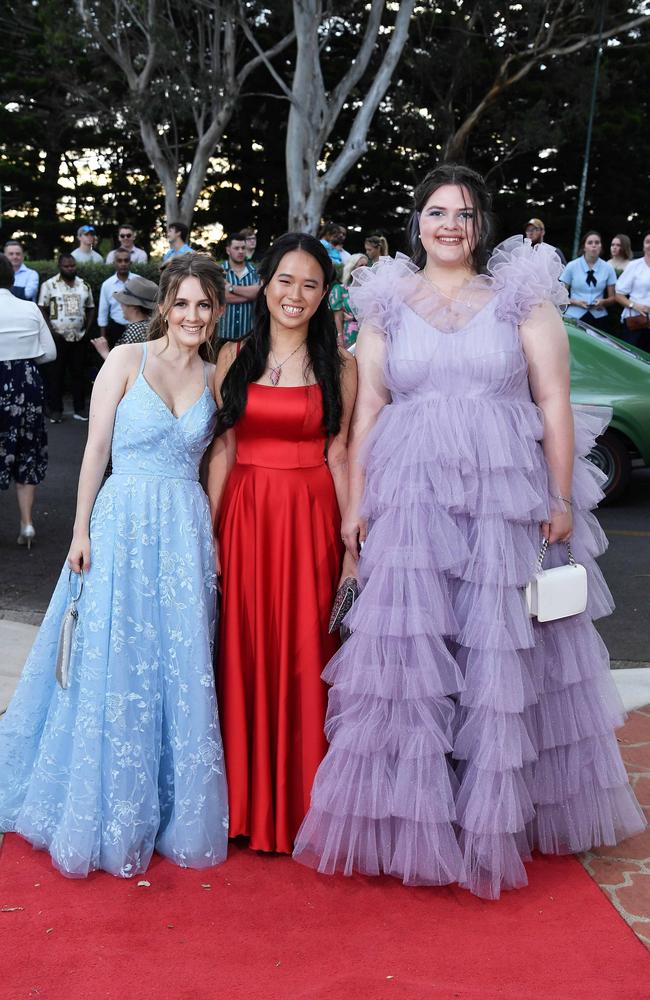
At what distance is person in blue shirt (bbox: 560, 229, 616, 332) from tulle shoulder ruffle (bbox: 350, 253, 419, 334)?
906 centimetres

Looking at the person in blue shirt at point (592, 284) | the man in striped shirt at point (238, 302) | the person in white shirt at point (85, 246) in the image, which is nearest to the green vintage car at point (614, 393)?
the man in striped shirt at point (238, 302)

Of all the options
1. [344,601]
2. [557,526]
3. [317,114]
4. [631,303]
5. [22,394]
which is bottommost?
[22,394]

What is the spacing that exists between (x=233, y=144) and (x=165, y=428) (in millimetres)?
26438

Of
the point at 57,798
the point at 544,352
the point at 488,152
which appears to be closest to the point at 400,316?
the point at 544,352

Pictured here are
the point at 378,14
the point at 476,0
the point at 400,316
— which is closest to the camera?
the point at 400,316

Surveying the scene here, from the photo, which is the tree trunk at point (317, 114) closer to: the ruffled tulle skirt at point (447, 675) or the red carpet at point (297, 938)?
the ruffled tulle skirt at point (447, 675)

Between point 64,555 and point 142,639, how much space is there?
3.96 meters

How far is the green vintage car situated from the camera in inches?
336

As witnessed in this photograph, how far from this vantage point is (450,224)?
10.9 ft

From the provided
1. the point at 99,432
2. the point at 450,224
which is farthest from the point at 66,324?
the point at 450,224

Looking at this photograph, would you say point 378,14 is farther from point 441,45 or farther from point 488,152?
point 488,152

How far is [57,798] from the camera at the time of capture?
3492mm

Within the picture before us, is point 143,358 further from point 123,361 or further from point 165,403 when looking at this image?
point 165,403

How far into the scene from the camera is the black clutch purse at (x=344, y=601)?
355 centimetres
